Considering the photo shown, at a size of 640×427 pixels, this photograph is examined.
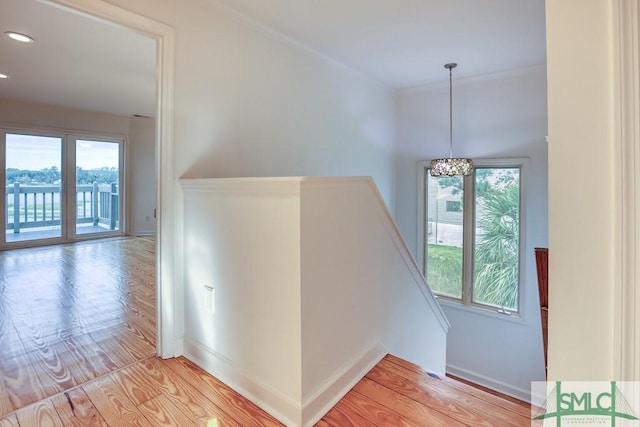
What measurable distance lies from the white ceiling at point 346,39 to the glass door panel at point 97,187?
186 cm

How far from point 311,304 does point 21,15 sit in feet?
10.4

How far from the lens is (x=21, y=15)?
2459 mm

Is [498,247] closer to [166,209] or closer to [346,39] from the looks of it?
[346,39]

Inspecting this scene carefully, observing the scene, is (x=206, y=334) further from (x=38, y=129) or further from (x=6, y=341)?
(x=38, y=129)

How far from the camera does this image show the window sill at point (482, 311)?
12.7ft

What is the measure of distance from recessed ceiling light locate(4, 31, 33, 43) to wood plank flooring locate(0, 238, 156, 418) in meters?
2.36

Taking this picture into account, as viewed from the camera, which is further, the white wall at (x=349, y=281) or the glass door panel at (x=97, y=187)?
the glass door panel at (x=97, y=187)

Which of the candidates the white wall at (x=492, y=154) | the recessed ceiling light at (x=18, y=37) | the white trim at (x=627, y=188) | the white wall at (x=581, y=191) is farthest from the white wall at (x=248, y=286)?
the white wall at (x=492, y=154)

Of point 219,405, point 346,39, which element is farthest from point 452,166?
point 219,405

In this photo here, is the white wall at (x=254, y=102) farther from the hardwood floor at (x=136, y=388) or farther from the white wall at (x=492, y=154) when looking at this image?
the hardwood floor at (x=136, y=388)

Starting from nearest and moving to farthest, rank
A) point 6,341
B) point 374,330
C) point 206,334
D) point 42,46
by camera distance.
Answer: point 206,334, point 374,330, point 6,341, point 42,46

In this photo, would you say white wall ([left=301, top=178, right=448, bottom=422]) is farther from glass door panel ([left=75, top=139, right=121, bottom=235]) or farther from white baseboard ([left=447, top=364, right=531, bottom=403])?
glass door panel ([left=75, top=139, right=121, bottom=235])

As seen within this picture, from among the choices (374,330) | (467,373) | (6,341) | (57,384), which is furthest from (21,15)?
(467,373)

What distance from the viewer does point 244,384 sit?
1.61 m
